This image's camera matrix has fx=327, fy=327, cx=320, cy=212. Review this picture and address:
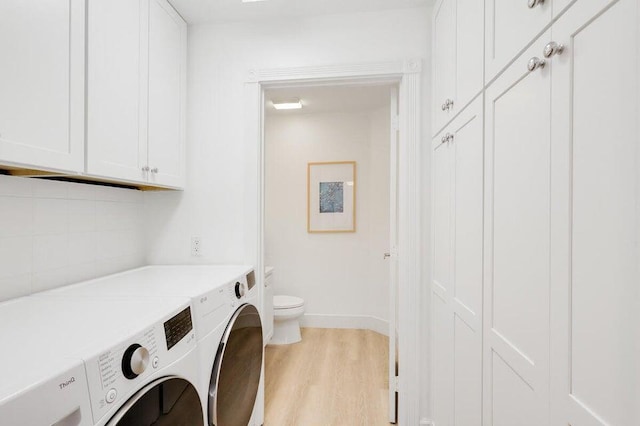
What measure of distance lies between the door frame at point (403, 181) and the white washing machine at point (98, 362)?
2.99 ft

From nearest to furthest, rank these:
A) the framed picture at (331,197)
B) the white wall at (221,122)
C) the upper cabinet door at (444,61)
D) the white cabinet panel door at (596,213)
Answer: the white cabinet panel door at (596,213) < the upper cabinet door at (444,61) < the white wall at (221,122) < the framed picture at (331,197)

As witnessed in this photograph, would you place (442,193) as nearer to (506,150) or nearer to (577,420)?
(506,150)

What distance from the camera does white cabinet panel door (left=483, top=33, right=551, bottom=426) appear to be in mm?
760

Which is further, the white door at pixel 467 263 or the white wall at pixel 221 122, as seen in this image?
the white wall at pixel 221 122

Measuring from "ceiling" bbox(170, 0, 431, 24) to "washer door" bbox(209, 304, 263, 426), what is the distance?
1.58 meters

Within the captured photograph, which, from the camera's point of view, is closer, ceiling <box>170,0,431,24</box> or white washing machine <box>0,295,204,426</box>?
white washing machine <box>0,295,204,426</box>

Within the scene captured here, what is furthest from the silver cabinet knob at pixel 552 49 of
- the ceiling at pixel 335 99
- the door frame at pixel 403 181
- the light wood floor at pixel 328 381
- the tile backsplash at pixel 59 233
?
the ceiling at pixel 335 99

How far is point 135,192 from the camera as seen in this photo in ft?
6.15

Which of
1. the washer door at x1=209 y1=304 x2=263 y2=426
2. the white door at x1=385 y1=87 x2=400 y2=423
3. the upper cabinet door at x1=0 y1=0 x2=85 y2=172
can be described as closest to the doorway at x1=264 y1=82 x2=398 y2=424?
the white door at x1=385 y1=87 x2=400 y2=423

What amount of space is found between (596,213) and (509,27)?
0.61 m

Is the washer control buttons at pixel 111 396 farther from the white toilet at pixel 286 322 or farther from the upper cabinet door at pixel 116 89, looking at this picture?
the white toilet at pixel 286 322

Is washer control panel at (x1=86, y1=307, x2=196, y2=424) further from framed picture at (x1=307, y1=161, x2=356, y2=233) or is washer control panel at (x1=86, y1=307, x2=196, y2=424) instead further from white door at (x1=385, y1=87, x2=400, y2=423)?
framed picture at (x1=307, y1=161, x2=356, y2=233)

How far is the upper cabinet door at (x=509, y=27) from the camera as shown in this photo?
768mm

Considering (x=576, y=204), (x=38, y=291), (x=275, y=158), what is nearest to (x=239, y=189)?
(x=38, y=291)
